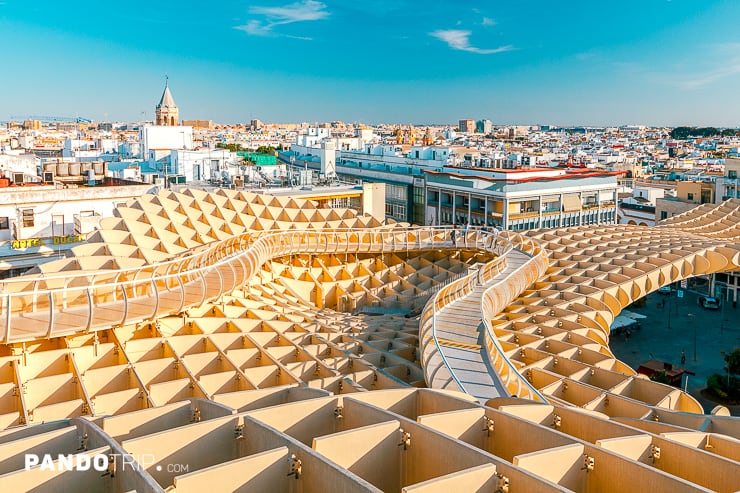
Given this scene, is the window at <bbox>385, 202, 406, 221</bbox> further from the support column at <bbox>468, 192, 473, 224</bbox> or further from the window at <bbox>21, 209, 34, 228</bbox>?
the window at <bbox>21, 209, 34, 228</bbox>

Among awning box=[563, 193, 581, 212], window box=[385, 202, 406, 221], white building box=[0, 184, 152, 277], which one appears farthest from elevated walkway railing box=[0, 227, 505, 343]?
awning box=[563, 193, 581, 212]

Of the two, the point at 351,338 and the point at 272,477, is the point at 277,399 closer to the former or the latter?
the point at 272,477

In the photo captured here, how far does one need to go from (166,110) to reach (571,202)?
85.1 meters

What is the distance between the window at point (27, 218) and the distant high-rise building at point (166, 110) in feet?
301

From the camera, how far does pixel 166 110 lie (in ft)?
407

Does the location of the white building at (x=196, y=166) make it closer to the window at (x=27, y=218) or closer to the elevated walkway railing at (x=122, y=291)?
the window at (x=27, y=218)

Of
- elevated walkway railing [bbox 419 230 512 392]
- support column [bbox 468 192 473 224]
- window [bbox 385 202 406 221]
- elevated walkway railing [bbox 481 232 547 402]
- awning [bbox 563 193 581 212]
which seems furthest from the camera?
window [bbox 385 202 406 221]

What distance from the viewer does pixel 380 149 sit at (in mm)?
105438

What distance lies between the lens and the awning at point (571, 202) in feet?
230

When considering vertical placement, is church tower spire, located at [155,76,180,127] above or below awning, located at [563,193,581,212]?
above

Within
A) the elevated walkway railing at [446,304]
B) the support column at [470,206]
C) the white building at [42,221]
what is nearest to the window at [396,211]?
the support column at [470,206]

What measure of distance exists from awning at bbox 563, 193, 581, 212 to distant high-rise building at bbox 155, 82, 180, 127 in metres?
82.3

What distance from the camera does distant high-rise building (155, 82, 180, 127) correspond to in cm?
12350

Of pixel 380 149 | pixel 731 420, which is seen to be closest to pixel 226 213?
pixel 731 420
